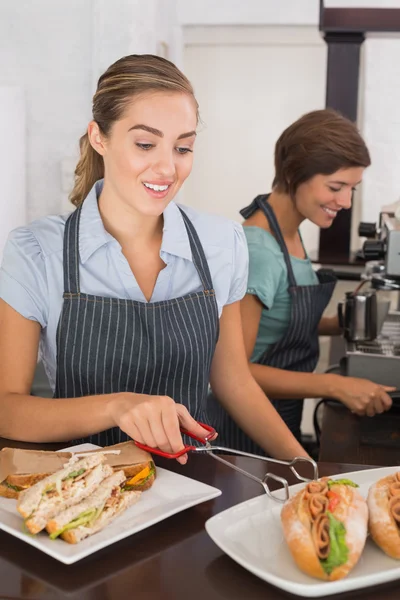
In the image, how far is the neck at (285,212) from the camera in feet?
8.18

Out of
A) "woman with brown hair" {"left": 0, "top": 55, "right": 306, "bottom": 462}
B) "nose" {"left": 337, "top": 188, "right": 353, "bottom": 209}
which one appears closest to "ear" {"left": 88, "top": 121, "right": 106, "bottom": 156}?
"woman with brown hair" {"left": 0, "top": 55, "right": 306, "bottom": 462}

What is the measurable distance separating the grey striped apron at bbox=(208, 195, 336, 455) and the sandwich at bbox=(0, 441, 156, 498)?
1.09m

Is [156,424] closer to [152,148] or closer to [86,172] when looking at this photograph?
[152,148]

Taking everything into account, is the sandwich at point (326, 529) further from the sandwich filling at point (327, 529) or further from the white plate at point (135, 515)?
the white plate at point (135, 515)

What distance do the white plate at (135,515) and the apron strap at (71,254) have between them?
Answer: 50 cm

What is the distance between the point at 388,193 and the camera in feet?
18.6

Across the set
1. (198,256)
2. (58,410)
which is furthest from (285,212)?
(58,410)

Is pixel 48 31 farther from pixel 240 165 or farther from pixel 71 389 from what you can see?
pixel 240 165

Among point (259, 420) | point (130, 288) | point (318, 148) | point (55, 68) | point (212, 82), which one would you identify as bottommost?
point (259, 420)

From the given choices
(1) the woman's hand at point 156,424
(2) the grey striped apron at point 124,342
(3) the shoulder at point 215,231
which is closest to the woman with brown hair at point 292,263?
(3) the shoulder at point 215,231

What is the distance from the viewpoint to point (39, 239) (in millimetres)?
1655

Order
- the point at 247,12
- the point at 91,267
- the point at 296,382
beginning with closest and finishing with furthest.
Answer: the point at 91,267, the point at 296,382, the point at 247,12

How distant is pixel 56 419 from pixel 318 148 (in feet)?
4.29

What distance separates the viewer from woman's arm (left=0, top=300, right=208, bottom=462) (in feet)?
4.16
